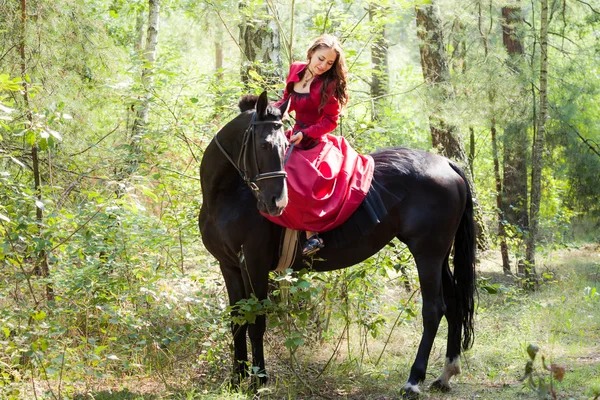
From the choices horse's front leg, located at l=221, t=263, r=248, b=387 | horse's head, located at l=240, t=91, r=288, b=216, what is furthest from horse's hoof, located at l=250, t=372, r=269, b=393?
horse's head, located at l=240, t=91, r=288, b=216

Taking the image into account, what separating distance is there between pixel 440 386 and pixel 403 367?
676mm

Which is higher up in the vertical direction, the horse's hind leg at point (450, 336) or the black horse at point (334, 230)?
the black horse at point (334, 230)

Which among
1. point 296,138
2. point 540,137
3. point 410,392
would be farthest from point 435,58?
point 410,392

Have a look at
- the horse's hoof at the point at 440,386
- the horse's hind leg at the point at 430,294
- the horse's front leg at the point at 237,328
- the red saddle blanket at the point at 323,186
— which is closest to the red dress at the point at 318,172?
the red saddle blanket at the point at 323,186

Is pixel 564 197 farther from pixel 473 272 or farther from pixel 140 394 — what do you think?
pixel 140 394

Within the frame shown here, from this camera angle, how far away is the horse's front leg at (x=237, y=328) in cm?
461

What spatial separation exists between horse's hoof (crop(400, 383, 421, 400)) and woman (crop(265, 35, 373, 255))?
1226 millimetres

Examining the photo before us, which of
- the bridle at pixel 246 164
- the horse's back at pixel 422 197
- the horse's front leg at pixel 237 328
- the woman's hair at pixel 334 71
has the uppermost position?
the woman's hair at pixel 334 71

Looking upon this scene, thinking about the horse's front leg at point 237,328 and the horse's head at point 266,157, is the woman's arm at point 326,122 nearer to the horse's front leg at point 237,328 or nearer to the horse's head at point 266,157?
the horse's head at point 266,157

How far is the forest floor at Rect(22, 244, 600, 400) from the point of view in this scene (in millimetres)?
4453

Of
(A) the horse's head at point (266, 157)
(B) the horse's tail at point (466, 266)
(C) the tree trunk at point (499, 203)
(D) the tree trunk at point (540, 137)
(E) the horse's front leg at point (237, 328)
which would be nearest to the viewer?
Answer: (A) the horse's head at point (266, 157)


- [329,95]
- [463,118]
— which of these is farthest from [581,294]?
[329,95]

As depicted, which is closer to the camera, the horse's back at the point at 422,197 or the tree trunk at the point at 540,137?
the horse's back at the point at 422,197

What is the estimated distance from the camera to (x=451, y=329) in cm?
495
